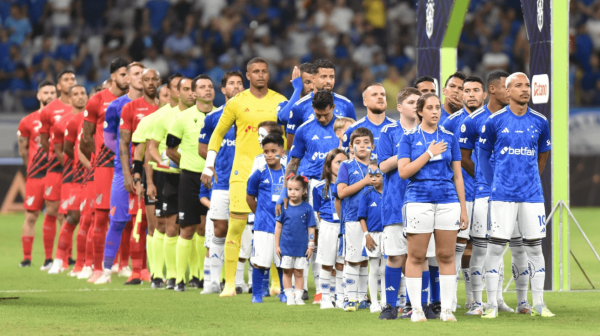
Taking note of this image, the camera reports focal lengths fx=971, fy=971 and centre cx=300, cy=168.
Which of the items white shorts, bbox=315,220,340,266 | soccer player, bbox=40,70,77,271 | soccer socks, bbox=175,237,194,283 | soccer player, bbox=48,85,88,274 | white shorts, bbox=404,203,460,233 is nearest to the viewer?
white shorts, bbox=404,203,460,233

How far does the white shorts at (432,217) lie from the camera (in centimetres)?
785

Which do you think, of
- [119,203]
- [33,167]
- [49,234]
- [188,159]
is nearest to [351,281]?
[188,159]

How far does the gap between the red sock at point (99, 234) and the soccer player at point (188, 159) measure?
5.05ft

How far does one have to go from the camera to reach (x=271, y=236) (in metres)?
9.88

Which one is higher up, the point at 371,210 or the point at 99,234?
the point at 371,210

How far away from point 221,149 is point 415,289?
3842 mm

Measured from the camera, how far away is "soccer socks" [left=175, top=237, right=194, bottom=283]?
36.2 feet

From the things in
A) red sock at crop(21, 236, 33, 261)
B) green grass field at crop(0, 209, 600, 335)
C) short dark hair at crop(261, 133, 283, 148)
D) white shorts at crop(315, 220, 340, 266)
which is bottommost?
green grass field at crop(0, 209, 600, 335)

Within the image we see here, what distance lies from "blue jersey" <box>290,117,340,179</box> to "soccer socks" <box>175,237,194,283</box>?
202 cm

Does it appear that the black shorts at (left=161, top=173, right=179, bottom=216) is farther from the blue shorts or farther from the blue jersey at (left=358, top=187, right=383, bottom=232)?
the blue jersey at (left=358, top=187, right=383, bottom=232)

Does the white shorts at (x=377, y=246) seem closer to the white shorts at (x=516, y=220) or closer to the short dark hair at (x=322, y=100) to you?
the white shorts at (x=516, y=220)

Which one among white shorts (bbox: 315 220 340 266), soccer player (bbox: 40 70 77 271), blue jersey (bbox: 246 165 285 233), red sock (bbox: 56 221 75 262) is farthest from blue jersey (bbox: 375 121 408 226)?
soccer player (bbox: 40 70 77 271)

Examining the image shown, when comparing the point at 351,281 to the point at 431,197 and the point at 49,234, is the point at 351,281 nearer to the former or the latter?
the point at 431,197

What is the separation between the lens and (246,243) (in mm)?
10906
